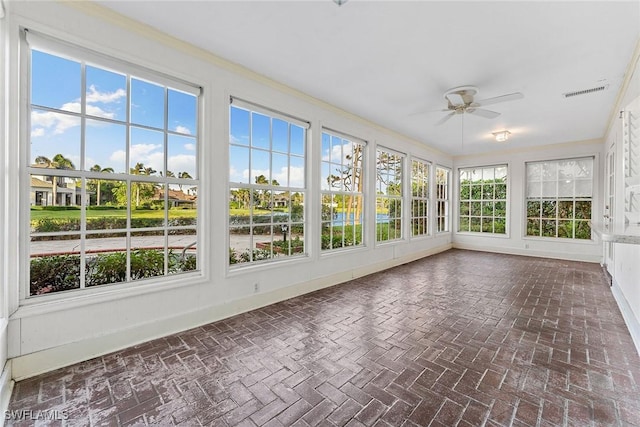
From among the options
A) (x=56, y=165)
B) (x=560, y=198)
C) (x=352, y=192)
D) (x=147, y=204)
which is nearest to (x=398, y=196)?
(x=352, y=192)

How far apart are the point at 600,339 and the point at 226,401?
3.47 metres

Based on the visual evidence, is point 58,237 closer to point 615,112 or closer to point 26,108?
point 26,108

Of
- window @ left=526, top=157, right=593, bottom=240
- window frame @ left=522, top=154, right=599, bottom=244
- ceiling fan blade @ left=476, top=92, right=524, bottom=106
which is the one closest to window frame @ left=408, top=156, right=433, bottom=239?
window frame @ left=522, top=154, right=599, bottom=244

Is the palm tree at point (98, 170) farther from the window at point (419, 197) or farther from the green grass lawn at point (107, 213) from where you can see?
the window at point (419, 197)

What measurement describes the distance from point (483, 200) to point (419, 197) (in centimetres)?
245

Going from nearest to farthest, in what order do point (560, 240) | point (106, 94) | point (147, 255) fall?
1. point (106, 94)
2. point (147, 255)
3. point (560, 240)

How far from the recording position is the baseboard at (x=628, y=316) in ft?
8.72

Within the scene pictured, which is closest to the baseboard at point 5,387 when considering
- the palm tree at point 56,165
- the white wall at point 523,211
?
the palm tree at point 56,165

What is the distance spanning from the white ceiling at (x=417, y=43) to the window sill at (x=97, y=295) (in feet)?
A: 8.02

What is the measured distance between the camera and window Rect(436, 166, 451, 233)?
8.13 m

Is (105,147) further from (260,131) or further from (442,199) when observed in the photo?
(442,199)

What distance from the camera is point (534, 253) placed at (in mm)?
7359

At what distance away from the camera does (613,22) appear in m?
2.47

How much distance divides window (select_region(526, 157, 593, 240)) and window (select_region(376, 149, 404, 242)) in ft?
12.7
